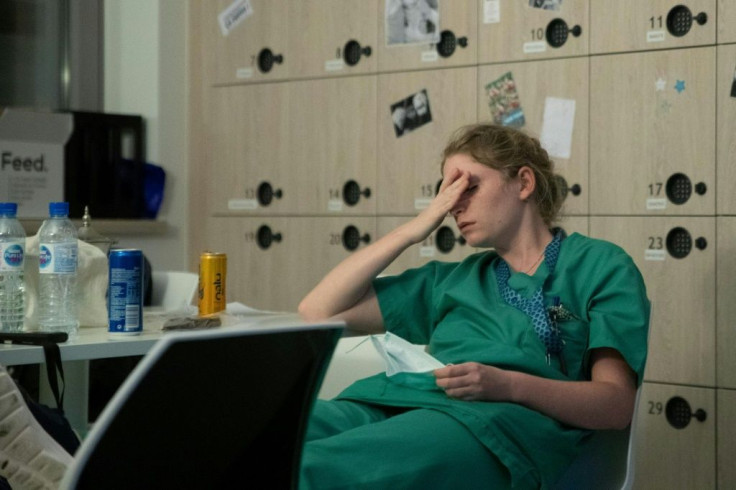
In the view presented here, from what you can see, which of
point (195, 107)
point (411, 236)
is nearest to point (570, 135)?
point (411, 236)

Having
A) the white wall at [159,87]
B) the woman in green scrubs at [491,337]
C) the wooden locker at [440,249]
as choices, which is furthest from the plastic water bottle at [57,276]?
the white wall at [159,87]

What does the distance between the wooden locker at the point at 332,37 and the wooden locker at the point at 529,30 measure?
0.48 metres

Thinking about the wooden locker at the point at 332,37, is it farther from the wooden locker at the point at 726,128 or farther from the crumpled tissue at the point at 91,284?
the crumpled tissue at the point at 91,284

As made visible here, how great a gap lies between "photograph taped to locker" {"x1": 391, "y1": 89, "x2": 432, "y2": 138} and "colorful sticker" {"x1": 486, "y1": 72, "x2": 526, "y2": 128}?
0.88ft

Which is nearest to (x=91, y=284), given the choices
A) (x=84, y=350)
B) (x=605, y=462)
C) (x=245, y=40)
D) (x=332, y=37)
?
(x=84, y=350)

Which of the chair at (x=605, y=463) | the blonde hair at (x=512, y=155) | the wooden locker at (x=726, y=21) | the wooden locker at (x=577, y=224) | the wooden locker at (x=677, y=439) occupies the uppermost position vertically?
the wooden locker at (x=726, y=21)

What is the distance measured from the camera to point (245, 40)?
4312 mm

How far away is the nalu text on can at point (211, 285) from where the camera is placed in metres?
2.29

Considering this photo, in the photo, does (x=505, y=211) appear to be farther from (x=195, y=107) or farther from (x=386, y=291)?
(x=195, y=107)

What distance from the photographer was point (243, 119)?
434 centimetres

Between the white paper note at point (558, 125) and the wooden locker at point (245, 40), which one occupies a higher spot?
the wooden locker at point (245, 40)

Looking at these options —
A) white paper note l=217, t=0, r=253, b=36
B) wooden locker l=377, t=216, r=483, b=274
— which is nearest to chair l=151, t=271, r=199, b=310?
wooden locker l=377, t=216, r=483, b=274

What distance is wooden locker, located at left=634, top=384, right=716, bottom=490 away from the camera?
3.19 m

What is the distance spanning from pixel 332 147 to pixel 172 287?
106cm
